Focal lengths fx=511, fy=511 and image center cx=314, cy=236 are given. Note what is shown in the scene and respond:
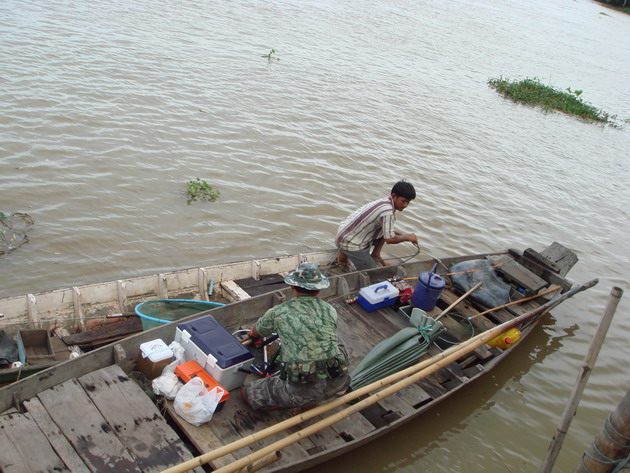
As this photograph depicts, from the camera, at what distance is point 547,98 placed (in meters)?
20.9

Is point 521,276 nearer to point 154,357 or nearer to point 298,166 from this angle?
point 298,166

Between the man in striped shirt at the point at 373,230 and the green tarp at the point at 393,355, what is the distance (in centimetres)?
172

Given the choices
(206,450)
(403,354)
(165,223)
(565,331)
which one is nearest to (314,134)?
(165,223)

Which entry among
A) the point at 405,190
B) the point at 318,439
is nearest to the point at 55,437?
the point at 318,439

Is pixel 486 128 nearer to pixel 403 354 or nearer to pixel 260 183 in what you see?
pixel 260 183

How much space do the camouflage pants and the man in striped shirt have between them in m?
2.95

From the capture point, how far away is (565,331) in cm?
858

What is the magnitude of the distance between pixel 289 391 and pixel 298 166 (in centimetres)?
766

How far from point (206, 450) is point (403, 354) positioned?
2.38 metres

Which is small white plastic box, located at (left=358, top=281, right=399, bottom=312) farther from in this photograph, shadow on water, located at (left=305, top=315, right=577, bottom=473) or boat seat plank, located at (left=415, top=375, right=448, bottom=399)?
shadow on water, located at (left=305, top=315, right=577, bottom=473)

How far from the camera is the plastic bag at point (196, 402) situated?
4406 millimetres

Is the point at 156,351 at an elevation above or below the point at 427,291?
→ below

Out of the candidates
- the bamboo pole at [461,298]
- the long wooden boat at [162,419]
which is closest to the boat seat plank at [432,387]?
the long wooden boat at [162,419]

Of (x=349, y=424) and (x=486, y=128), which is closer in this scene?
(x=349, y=424)
